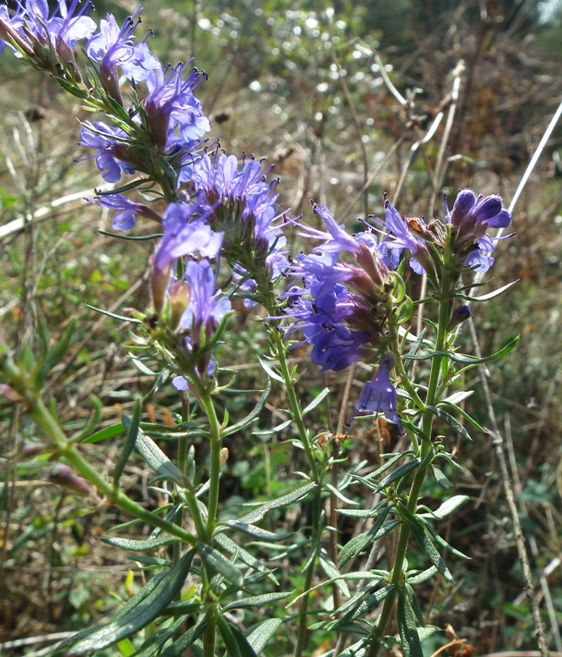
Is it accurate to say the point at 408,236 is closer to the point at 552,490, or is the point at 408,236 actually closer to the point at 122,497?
the point at 122,497

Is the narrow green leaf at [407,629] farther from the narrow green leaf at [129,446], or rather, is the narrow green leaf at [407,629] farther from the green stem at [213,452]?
the narrow green leaf at [129,446]

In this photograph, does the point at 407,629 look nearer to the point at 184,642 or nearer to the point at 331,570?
the point at 331,570

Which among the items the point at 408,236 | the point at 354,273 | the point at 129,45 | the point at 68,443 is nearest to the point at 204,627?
the point at 68,443

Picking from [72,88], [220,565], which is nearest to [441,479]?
[220,565]

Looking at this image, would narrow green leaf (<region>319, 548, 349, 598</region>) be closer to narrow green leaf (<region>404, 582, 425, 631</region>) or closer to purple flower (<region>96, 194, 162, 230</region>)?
narrow green leaf (<region>404, 582, 425, 631</region>)

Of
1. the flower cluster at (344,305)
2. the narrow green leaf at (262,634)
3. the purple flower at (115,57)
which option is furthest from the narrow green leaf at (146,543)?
the purple flower at (115,57)

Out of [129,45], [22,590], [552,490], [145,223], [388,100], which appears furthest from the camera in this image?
[388,100]
